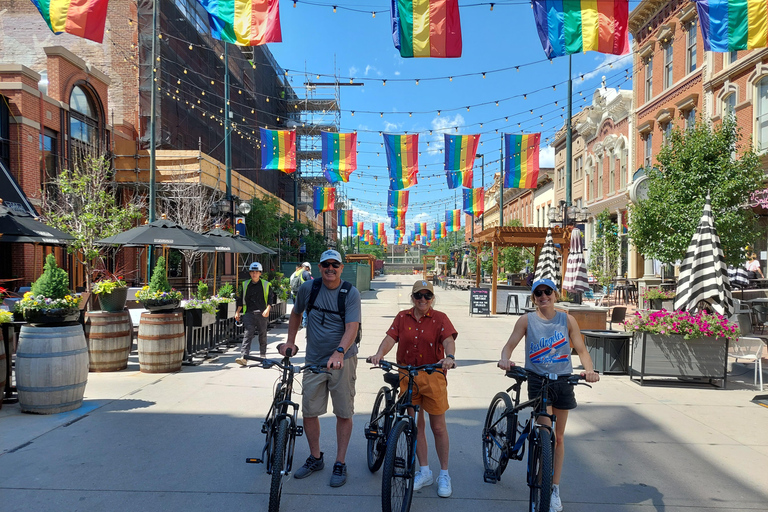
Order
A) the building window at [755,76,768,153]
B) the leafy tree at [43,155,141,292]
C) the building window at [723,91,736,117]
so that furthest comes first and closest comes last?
1. the building window at [723,91,736,117]
2. the building window at [755,76,768,153]
3. the leafy tree at [43,155,141,292]

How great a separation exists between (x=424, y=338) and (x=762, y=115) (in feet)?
59.4

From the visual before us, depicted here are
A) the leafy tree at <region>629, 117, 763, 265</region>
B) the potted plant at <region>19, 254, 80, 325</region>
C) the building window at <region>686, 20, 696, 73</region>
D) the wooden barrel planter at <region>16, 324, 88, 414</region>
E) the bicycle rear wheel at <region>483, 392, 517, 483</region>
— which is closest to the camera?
the bicycle rear wheel at <region>483, 392, 517, 483</region>

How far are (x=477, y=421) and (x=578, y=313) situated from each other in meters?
5.78

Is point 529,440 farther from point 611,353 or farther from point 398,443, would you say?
point 611,353

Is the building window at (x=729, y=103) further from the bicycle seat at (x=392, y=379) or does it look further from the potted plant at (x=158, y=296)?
the bicycle seat at (x=392, y=379)

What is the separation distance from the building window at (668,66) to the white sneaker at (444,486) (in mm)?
23683

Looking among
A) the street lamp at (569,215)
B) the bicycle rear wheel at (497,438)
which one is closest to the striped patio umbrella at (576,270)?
the street lamp at (569,215)

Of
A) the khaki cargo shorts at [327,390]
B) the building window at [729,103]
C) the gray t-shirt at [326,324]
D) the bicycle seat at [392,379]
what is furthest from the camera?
the building window at [729,103]

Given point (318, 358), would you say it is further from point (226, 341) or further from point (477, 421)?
point (226, 341)

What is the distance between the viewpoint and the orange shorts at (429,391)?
4.02 meters

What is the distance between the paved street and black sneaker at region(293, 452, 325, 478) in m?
0.07

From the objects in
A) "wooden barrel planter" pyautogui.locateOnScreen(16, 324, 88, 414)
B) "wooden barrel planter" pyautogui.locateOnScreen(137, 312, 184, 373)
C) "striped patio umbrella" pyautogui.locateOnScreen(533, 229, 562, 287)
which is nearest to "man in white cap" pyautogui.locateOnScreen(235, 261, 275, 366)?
"wooden barrel planter" pyautogui.locateOnScreen(137, 312, 184, 373)

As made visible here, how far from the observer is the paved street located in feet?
13.1

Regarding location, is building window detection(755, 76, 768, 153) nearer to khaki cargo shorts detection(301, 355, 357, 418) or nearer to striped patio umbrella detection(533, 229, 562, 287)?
striped patio umbrella detection(533, 229, 562, 287)
